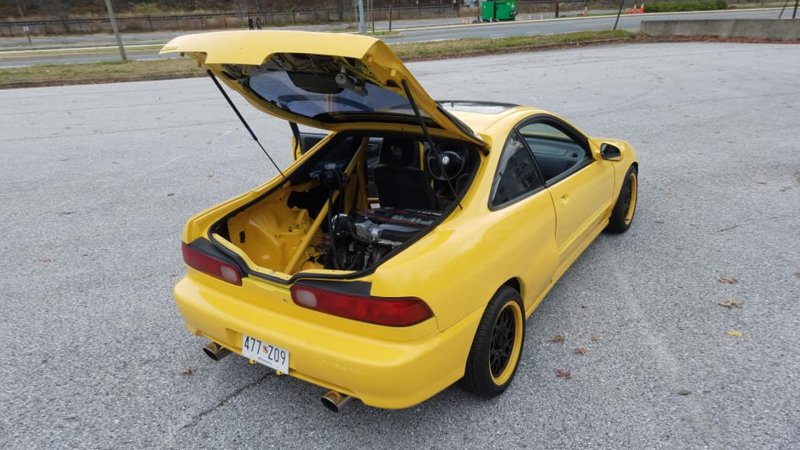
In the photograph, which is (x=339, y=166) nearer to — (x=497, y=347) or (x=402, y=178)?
(x=402, y=178)

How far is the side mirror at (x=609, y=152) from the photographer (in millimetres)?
3598

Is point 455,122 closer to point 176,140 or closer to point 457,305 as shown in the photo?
point 457,305

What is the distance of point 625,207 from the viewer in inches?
172

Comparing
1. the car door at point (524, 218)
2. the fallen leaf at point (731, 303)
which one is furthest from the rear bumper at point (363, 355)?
the fallen leaf at point (731, 303)

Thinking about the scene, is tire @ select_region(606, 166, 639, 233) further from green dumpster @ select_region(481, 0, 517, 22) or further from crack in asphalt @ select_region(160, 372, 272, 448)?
green dumpster @ select_region(481, 0, 517, 22)

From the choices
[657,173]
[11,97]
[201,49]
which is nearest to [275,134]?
[657,173]

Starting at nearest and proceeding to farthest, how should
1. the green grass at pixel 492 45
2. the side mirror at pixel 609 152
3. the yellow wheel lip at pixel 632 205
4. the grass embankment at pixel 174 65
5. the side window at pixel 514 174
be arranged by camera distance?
the side window at pixel 514 174
the side mirror at pixel 609 152
the yellow wheel lip at pixel 632 205
the grass embankment at pixel 174 65
the green grass at pixel 492 45

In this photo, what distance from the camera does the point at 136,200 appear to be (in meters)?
5.58

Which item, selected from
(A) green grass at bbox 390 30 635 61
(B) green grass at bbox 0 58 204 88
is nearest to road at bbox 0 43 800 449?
(B) green grass at bbox 0 58 204 88

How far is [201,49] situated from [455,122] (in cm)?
117

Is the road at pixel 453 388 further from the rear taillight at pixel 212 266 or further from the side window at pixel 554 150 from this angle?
the side window at pixel 554 150

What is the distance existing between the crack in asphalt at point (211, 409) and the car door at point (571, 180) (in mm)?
1968

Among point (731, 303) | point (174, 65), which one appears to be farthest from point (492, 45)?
point (731, 303)

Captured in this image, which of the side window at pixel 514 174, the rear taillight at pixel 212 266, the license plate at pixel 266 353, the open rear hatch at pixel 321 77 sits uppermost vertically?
Result: the open rear hatch at pixel 321 77
